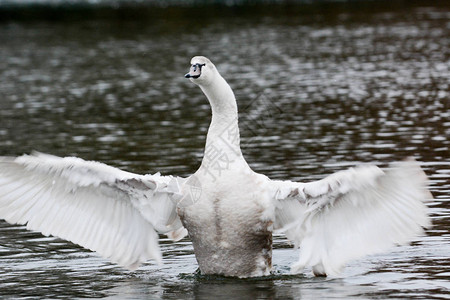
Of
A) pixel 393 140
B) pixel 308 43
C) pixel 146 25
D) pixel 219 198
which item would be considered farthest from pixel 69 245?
pixel 146 25

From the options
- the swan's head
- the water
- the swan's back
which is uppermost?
the swan's head

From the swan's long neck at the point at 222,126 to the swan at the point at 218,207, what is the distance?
1 cm

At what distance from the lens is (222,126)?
1205cm

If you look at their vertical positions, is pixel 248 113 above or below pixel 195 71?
below

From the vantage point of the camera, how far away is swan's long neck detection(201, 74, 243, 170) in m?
11.9

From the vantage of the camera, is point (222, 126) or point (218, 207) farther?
point (222, 126)

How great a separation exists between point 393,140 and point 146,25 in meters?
45.1

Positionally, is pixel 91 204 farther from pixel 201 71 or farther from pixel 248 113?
pixel 248 113

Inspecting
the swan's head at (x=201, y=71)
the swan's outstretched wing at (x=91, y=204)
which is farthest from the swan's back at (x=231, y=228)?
the swan's head at (x=201, y=71)

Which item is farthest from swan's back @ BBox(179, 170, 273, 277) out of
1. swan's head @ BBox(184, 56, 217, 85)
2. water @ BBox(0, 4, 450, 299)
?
swan's head @ BBox(184, 56, 217, 85)

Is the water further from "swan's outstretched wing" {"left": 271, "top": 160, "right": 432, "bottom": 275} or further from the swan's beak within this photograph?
the swan's beak

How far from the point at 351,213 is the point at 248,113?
16990mm

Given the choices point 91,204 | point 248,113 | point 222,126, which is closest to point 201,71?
point 222,126

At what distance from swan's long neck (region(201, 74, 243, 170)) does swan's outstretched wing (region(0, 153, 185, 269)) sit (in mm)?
795
